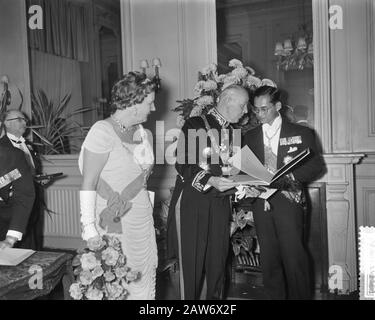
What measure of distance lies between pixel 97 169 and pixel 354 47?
157 cm

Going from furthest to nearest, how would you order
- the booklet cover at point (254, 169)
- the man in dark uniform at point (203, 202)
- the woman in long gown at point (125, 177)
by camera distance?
the man in dark uniform at point (203, 202), the booklet cover at point (254, 169), the woman in long gown at point (125, 177)

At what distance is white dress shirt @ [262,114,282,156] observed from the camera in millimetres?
1595

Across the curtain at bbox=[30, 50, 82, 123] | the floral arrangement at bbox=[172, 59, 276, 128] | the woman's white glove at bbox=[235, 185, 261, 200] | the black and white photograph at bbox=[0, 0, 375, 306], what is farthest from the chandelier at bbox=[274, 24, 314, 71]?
the curtain at bbox=[30, 50, 82, 123]

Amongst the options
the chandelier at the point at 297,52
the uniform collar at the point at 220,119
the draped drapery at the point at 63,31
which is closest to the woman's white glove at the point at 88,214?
the uniform collar at the point at 220,119

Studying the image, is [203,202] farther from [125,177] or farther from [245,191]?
[125,177]

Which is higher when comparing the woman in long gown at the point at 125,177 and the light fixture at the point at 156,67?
the light fixture at the point at 156,67

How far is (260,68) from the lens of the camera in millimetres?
2479

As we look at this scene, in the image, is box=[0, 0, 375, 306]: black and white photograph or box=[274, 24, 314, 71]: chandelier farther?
box=[274, 24, 314, 71]: chandelier

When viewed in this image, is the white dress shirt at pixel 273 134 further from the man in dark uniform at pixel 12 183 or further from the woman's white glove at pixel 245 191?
the man in dark uniform at pixel 12 183

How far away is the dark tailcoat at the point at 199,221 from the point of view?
1.43 metres

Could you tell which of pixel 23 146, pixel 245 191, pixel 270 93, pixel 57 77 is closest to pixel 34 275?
pixel 245 191

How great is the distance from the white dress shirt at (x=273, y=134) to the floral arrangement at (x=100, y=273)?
2.76 feet

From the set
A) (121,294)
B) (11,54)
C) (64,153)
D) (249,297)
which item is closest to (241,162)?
(121,294)

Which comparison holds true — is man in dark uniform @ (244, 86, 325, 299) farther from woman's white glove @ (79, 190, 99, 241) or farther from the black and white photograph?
woman's white glove @ (79, 190, 99, 241)
